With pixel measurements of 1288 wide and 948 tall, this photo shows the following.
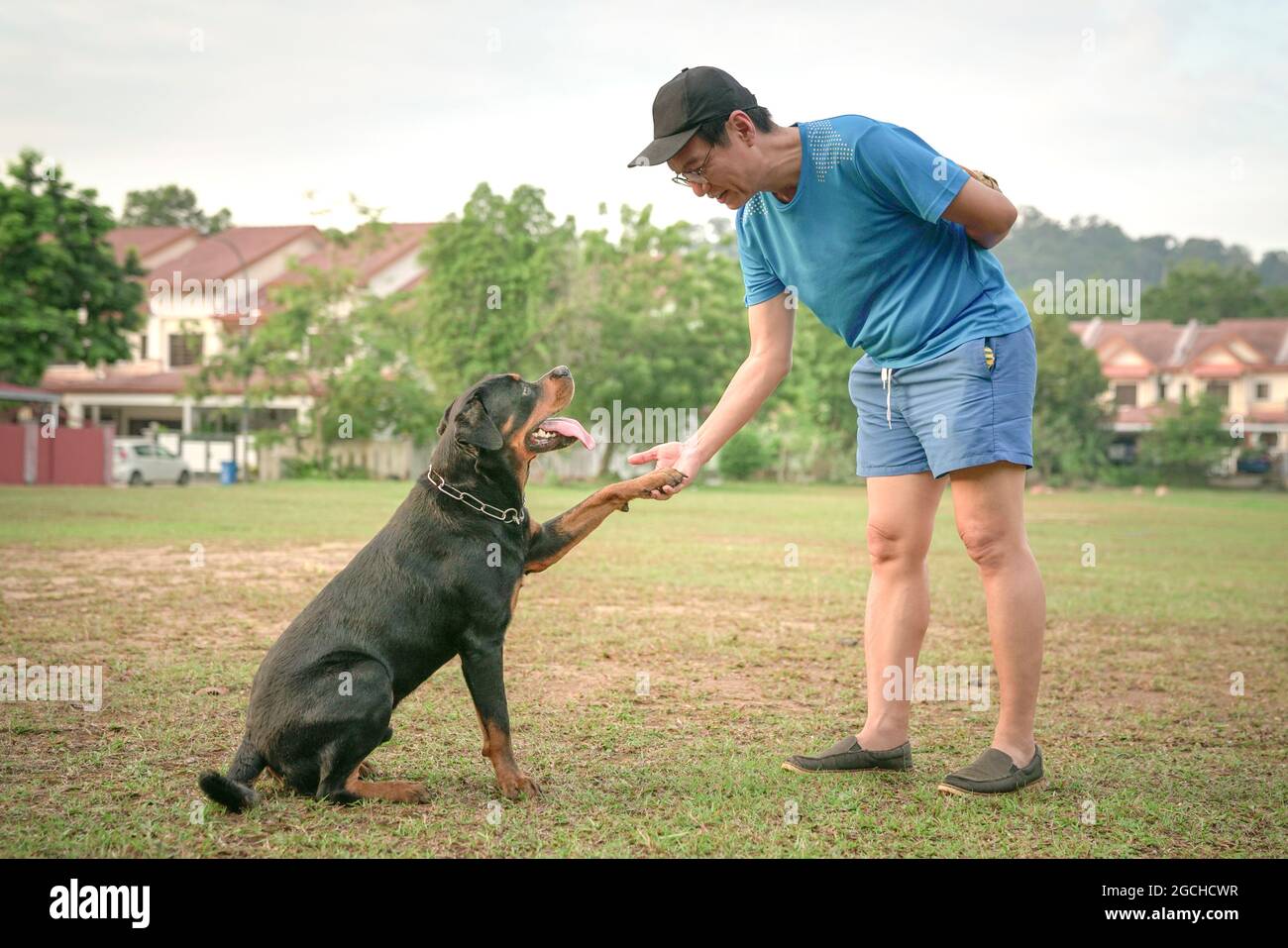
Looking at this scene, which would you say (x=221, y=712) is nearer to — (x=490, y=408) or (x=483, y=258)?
(x=490, y=408)

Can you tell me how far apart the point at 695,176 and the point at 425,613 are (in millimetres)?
1646

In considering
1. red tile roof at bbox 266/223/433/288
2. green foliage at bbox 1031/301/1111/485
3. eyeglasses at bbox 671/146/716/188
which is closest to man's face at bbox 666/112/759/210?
eyeglasses at bbox 671/146/716/188

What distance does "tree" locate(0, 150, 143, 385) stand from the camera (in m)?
31.3

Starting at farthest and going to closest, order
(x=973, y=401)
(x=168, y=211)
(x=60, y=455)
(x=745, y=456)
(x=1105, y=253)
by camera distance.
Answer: (x=1105, y=253), (x=168, y=211), (x=745, y=456), (x=60, y=455), (x=973, y=401)

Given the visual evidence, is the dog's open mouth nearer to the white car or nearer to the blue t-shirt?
the blue t-shirt

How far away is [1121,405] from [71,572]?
2246 inches

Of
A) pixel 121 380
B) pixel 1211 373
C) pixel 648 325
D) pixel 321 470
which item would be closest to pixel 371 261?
pixel 121 380

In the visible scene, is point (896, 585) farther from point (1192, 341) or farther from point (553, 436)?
point (1192, 341)

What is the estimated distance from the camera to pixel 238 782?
3426mm

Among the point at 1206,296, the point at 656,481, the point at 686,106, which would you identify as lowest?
the point at 656,481

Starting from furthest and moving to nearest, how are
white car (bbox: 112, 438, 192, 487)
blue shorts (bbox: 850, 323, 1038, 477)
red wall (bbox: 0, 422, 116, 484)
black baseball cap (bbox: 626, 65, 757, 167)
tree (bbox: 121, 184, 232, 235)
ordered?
1. tree (bbox: 121, 184, 232, 235)
2. white car (bbox: 112, 438, 192, 487)
3. red wall (bbox: 0, 422, 116, 484)
4. blue shorts (bbox: 850, 323, 1038, 477)
5. black baseball cap (bbox: 626, 65, 757, 167)

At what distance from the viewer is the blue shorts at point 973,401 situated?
3.58 m

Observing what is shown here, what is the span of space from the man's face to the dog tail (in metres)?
2.25

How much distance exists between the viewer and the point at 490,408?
384 centimetres
